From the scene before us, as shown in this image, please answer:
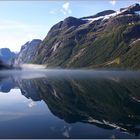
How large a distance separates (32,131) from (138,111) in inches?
949

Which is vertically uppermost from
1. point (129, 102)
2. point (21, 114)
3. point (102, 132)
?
point (102, 132)

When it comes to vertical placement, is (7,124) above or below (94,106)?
above

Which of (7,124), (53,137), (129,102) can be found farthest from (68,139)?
(129,102)

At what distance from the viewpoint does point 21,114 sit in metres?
63.9

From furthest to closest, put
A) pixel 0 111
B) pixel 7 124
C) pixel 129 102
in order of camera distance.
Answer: pixel 129 102 < pixel 0 111 < pixel 7 124

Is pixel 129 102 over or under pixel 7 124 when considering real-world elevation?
under

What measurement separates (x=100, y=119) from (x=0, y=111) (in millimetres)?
25017

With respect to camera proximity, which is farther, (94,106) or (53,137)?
(94,106)

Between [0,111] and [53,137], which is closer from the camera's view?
[53,137]

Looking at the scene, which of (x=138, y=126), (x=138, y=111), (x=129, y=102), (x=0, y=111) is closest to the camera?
(x=138, y=126)

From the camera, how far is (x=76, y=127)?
4872 cm

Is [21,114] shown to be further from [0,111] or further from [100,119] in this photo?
[100,119]

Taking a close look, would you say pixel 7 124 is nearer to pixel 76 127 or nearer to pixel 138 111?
pixel 76 127

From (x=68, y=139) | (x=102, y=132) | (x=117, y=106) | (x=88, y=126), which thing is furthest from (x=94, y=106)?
(x=68, y=139)
